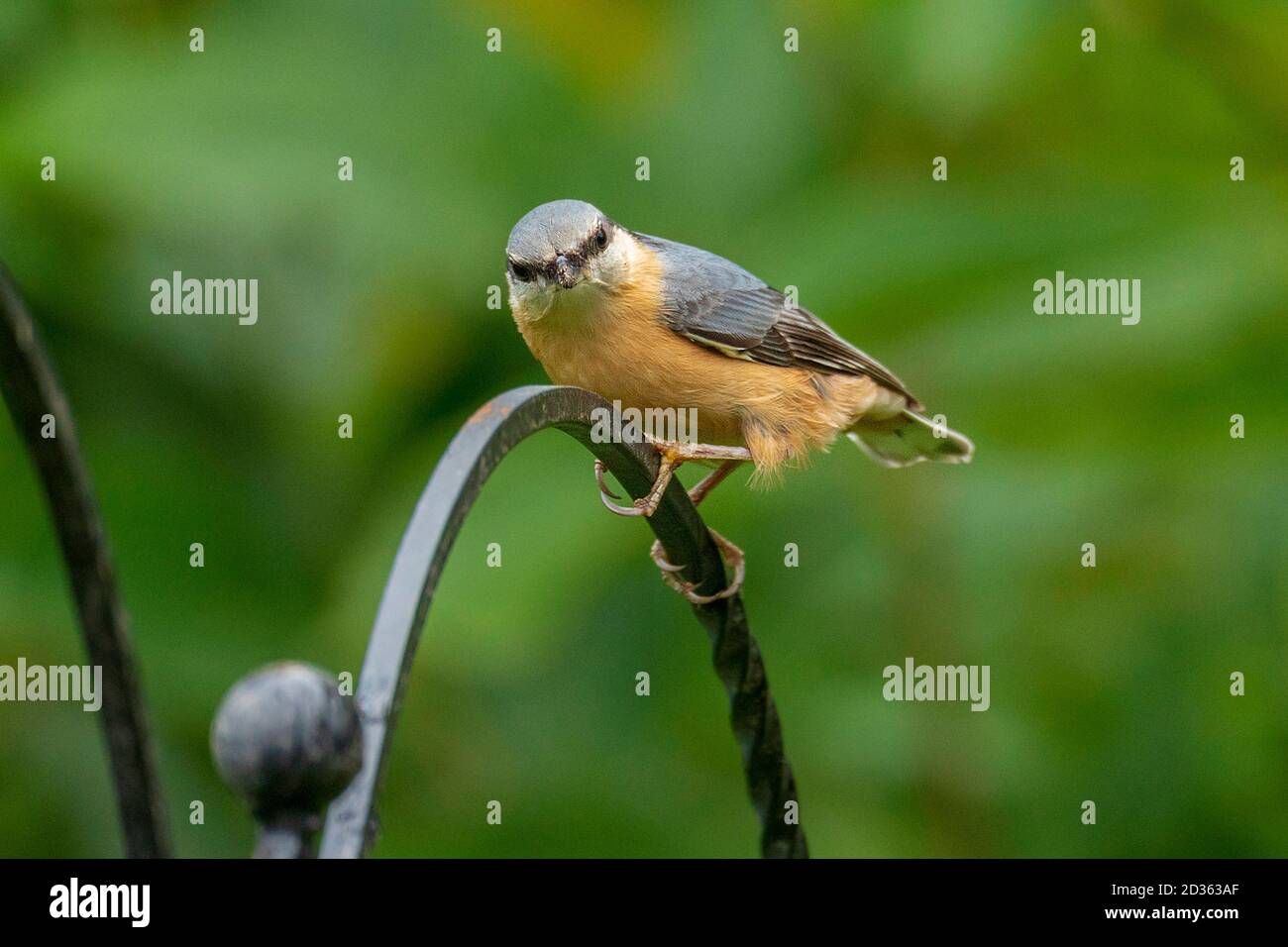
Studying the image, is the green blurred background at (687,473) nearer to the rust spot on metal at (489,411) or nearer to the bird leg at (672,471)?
the bird leg at (672,471)

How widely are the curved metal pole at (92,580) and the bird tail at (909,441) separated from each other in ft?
8.41

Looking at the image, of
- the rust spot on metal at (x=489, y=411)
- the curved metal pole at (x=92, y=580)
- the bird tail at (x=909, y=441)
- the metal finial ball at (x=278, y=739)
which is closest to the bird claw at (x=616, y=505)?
the rust spot on metal at (x=489, y=411)

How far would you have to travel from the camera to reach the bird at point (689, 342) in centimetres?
385

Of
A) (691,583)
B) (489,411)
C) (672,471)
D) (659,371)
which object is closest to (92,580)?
(489,411)

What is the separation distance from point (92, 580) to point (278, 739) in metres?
1.26

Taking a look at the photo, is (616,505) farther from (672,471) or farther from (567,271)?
(567,271)

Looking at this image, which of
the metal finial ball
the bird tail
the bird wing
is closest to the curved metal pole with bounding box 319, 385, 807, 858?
the metal finial ball

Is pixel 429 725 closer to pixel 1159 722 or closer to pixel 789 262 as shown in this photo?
pixel 789 262

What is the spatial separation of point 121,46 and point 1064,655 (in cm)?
336

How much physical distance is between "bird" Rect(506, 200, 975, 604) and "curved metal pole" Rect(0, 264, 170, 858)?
122 cm

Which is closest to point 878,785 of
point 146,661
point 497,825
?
point 497,825

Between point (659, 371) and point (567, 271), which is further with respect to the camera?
point (659, 371)

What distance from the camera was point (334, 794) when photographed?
171cm

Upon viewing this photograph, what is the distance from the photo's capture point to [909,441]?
189 inches
